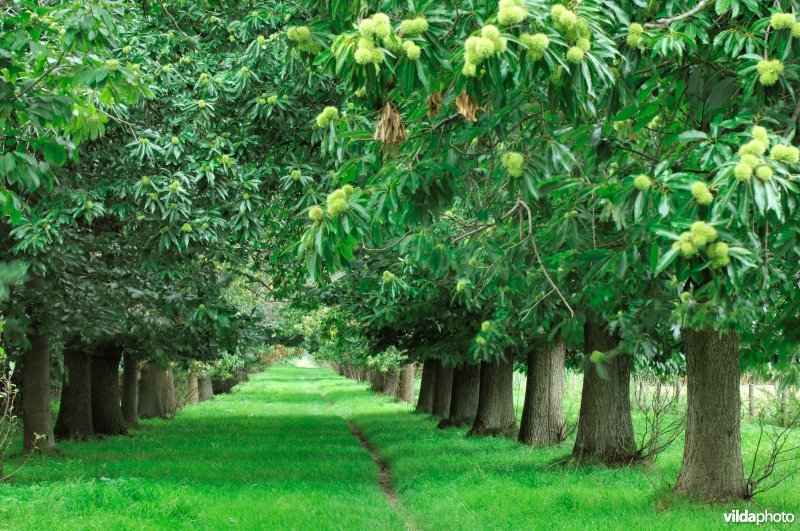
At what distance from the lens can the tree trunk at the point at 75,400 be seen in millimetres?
20953

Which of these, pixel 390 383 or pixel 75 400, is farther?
pixel 390 383

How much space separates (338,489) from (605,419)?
4.81 metres

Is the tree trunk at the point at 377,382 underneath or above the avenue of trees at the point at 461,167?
underneath

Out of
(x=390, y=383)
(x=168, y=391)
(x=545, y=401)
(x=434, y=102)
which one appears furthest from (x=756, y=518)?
(x=390, y=383)

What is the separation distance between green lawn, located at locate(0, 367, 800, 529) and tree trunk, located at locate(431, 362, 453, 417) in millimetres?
8828

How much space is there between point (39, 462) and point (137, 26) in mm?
8680

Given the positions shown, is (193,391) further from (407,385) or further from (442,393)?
(442,393)

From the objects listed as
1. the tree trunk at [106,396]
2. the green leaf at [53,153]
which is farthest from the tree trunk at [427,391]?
the green leaf at [53,153]

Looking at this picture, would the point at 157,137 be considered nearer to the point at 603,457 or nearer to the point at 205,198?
the point at 205,198

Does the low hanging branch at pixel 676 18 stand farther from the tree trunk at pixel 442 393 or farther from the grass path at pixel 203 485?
the tree trunk at pixel 442 393

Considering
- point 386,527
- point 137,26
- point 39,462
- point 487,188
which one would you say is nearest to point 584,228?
point 487,188

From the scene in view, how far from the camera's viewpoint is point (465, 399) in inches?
992

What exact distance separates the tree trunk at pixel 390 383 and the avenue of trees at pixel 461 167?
32472 mm

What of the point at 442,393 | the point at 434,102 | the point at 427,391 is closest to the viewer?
the point at 434,102
